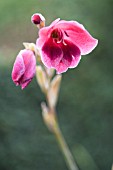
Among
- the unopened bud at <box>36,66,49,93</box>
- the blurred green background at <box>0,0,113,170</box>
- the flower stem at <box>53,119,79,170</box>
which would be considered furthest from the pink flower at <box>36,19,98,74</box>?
the blurred green background at <box>0,0,113,170</box>

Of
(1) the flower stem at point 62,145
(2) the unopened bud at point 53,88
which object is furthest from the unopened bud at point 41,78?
(1) the flower stem at point 62,145

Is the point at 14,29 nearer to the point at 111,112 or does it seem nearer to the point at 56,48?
the point at 111,112

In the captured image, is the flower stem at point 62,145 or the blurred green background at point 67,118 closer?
the flower stem at point 62,145

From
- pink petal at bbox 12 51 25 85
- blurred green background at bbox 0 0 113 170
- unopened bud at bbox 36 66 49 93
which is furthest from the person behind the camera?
blurred green background at bbox 0 0 113 170

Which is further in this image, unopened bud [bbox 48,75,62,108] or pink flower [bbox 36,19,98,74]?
unopened bud [bbox 48,75,62,108]

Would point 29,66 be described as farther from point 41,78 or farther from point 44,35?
point 41,78

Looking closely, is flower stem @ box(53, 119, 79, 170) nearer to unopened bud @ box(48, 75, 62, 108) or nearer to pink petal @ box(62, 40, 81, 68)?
unopened bud @ box(48, 75, 62, 108)

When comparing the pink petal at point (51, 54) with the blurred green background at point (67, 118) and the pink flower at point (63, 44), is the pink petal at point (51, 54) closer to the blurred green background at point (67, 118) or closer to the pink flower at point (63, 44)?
the pink flower at point (63, 44)
